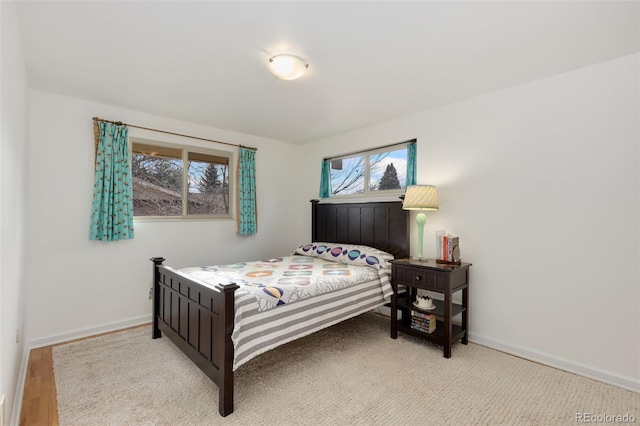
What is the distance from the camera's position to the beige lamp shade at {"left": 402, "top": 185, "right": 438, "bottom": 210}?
2947 mm

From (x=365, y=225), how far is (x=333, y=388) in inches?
81.2

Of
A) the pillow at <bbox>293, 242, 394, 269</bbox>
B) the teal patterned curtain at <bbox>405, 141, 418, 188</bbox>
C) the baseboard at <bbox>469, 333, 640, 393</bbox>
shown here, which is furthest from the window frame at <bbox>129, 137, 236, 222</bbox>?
the baseboard at <bbox>469, 333, 640, 393</bbox>

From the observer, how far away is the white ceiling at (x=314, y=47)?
67.9 inches

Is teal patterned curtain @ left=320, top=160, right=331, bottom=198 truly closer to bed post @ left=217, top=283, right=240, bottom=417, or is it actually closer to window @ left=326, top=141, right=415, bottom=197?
window @ left=326, top=141, right=415, bottom=197

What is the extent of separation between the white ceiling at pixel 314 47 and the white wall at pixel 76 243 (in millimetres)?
347

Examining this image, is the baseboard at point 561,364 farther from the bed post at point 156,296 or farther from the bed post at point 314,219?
the bed post at point 156,296

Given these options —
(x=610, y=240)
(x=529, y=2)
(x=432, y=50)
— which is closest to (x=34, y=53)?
(x=432, y=50)

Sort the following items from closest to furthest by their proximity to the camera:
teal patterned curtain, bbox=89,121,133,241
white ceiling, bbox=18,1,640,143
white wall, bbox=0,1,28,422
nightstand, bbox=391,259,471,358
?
white wall, bbox=0,1,28,422
white ceiling, bbox=18,1,640,143
nightstand, bbox=391,259,471,358
teal patterned curtain, bbox=89,121,133,241

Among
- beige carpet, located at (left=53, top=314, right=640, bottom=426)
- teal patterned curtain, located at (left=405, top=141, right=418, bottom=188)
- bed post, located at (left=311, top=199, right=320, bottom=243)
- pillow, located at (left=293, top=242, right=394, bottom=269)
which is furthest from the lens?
bed post, located at (left=311, top=199, right=320, bottom=243)

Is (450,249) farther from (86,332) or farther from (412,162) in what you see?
(86,332)

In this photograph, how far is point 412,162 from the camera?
3.44 m

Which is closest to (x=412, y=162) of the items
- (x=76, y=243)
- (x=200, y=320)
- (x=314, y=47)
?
(x=314, y=47)

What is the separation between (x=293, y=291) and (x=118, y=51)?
2.18m

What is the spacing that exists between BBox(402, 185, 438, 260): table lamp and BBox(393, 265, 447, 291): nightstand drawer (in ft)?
0.84
